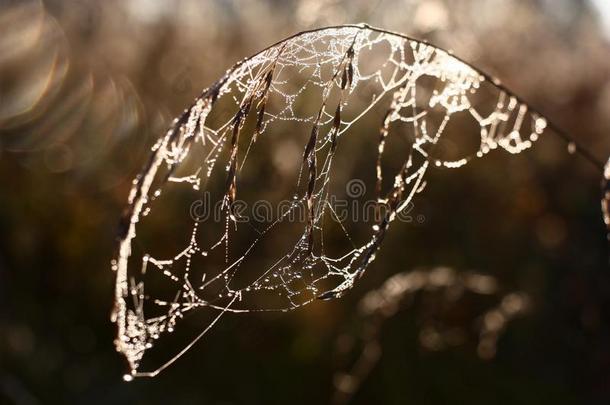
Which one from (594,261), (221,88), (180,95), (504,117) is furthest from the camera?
(180,95)

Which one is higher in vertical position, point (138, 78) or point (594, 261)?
point (138, 78)

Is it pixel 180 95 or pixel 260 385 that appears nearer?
pixel 260 385

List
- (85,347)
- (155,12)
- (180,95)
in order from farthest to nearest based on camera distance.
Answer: (155,12), (180,95), (85,347)

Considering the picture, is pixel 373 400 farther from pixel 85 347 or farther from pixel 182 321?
pixel 85 347

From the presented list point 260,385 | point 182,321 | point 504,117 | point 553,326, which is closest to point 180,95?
point 182,321

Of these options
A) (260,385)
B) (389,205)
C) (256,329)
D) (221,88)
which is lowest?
(260,385)

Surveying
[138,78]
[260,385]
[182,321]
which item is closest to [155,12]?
[138,78]
